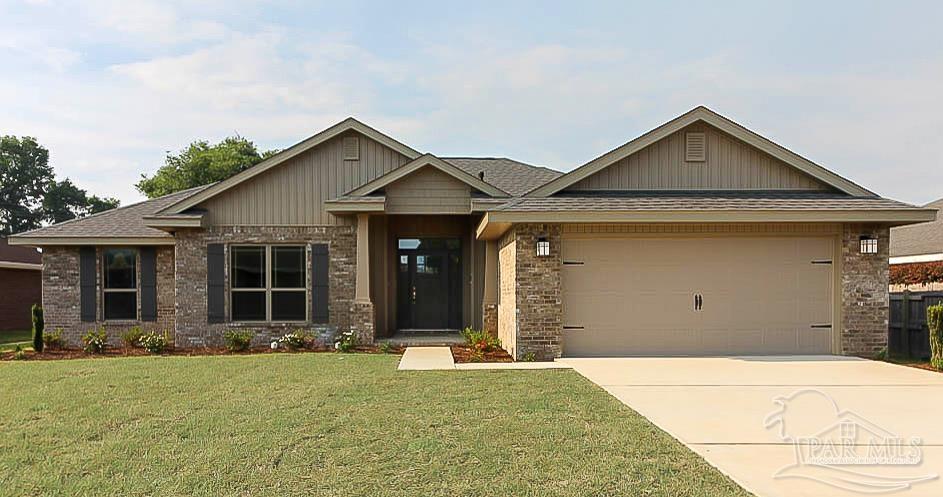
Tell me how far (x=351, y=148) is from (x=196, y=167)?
3058 centimetres

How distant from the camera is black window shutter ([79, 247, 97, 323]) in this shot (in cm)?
1545

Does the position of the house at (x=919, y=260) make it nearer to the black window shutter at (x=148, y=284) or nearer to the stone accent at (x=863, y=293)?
the stone accent at (x=863, y=293)

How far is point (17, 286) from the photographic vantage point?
74.9 ft

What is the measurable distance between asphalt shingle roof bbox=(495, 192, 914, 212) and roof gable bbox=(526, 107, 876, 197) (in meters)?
0.27

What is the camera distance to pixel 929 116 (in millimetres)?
17266

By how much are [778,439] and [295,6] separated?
10199 millimetres

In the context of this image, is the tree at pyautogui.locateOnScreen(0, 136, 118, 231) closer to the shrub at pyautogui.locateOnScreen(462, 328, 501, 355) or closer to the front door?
the front door

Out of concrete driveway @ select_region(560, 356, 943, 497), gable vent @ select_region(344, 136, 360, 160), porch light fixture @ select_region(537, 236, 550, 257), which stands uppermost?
gable vent @ select_region(344, 136, 360, 160)

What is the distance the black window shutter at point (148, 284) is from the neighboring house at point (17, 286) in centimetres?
881

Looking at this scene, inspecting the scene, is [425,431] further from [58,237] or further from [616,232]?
[58,237]

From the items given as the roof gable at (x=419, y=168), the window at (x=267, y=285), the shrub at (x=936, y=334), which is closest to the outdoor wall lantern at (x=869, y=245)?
the shrub at (x=936, y=334)

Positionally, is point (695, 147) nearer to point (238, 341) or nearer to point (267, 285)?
point (267, 285)

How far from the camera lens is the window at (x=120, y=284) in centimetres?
1553

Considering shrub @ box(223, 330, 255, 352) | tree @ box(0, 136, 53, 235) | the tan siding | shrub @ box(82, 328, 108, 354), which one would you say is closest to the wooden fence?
the tan siding
